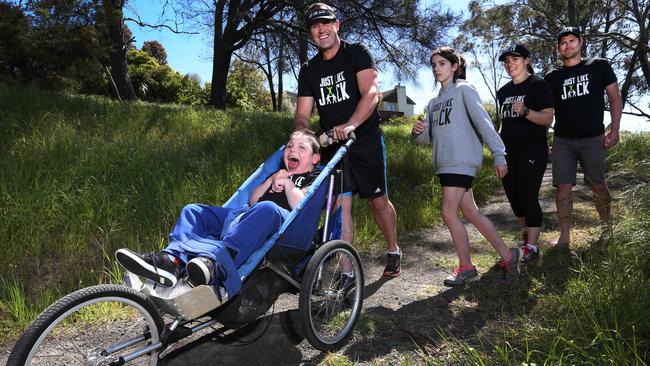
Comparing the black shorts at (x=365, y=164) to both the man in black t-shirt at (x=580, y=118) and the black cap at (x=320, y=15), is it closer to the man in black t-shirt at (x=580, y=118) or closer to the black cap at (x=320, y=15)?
the black cap at (x=320, y=15)

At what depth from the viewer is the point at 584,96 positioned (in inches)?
165

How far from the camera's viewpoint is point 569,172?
14.1 feet

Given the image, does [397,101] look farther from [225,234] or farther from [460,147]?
[225,234]

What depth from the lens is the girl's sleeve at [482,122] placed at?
3.40 meters

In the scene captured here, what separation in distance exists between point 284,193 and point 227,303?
90 cm

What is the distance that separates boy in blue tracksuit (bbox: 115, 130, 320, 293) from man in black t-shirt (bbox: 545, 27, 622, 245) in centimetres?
265

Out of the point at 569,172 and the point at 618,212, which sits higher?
the point at 569,172

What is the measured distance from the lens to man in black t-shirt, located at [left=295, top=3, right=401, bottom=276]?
3326 mm

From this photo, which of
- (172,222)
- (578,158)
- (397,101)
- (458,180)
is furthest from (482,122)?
(397,101)

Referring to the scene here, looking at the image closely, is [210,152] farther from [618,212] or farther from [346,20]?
[346,20]

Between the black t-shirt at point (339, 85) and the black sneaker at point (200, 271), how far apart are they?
1758 mm

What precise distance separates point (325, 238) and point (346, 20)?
945cm

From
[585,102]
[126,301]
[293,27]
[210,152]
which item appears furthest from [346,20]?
[126,301]

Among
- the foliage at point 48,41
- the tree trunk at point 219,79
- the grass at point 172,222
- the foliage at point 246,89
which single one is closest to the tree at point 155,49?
the foliage at point 246,89
